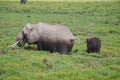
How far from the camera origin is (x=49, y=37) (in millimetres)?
16203

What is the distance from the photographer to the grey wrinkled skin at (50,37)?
16.0m

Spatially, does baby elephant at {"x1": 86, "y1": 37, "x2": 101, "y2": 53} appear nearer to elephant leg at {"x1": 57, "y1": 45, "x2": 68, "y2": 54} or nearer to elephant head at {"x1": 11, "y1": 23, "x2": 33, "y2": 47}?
elephant leg at {"x1": 57, "y1": 45, "x2": 68, "y2": 54}

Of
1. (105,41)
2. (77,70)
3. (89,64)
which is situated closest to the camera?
(77,70)

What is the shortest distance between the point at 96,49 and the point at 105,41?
4550 mm

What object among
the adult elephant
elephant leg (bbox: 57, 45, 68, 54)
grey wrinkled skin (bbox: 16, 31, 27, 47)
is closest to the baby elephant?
the adult elephant

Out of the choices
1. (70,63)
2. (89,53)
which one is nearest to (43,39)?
(89,53)

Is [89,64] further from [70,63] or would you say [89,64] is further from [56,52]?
[56,52]

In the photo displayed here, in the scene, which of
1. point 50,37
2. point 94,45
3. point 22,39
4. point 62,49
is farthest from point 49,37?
point 94,45

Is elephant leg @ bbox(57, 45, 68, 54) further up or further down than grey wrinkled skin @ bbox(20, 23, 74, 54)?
further down

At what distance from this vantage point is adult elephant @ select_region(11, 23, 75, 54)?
16031mm

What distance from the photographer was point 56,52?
16094 millimetres

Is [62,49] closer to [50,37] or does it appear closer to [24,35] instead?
[50,37]

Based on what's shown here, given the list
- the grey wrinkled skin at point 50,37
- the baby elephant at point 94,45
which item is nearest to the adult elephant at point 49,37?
the grey wrinkled skin at point 50,37

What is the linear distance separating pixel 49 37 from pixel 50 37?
0.05 meters
